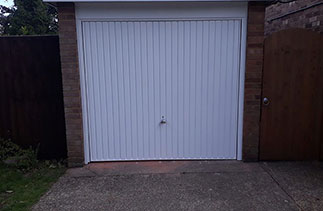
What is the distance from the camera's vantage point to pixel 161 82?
4348mm

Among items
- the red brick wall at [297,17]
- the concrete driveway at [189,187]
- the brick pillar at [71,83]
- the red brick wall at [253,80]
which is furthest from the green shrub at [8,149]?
the red brick wall at [297,17]

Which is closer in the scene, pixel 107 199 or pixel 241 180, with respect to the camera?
pixel 107 199

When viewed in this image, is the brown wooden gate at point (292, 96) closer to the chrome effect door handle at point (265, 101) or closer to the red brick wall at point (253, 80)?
the chrome effect door handle at point (265, 101)

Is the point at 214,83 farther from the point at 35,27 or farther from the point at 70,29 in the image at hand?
the point at 35,27

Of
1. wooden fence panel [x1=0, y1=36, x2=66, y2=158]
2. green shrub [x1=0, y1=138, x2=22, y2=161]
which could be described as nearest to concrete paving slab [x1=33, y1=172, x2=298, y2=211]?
wooden fence panel [x1=0, y1=36, x2=66, y2=158]

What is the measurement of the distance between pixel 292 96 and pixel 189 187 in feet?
7.52

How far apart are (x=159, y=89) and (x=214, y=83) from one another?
2.98ft

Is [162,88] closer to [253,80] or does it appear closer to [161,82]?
[161,82]

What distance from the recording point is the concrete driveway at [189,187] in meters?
3.19

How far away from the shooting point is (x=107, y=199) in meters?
3.33

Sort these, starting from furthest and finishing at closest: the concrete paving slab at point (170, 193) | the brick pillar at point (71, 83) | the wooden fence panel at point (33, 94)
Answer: the wooden fence panel at point (33, 94)
the brick pillar at point (71, 83)
the concrete paving slab at point (170, 193)

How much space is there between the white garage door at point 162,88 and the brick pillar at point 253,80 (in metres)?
0.17

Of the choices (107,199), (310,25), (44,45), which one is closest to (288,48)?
(310,25)

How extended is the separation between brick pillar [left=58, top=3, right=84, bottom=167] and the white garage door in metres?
0.18
